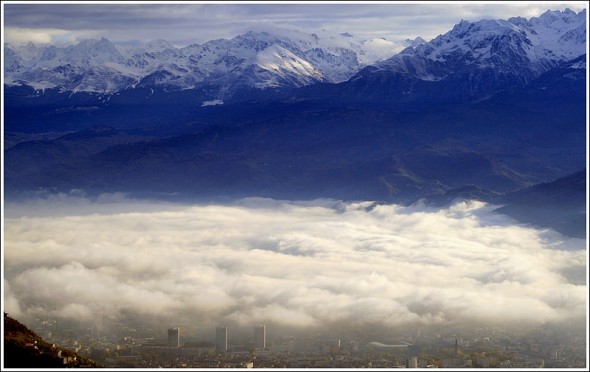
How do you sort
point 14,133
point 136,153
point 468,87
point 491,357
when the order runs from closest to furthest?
1. point 491,357
2. point 136,153
3. point 14,133
4. point 468,87

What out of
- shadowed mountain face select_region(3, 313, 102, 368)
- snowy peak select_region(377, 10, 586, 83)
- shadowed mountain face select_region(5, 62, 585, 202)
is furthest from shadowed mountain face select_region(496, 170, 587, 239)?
snowy peak select_region(377, 10, 586, 83)

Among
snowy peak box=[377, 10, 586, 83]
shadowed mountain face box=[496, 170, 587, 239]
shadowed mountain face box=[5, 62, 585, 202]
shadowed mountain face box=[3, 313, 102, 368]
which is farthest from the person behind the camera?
snowy peak box=[377, 10, 586, 83]

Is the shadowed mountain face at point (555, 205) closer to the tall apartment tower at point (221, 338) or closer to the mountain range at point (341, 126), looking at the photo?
the mountain range at point (341, 126)

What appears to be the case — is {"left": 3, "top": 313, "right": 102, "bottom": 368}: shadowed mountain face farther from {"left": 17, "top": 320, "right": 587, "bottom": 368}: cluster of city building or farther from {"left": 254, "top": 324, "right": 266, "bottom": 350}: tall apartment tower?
{"left": 254, "top": 324, "right": 266, "bottom": 350}: tall apartment tower

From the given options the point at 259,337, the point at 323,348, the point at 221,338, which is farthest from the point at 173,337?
the point at 323,348

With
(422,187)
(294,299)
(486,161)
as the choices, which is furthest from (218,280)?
(486,161)

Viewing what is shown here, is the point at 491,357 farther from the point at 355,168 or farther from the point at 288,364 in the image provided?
the point at 355,168

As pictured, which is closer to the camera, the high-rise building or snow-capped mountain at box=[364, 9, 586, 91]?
the high-rise building

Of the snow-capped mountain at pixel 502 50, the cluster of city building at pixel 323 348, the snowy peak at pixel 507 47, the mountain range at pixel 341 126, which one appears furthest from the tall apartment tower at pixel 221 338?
the snowy peak at pixel 507 47
